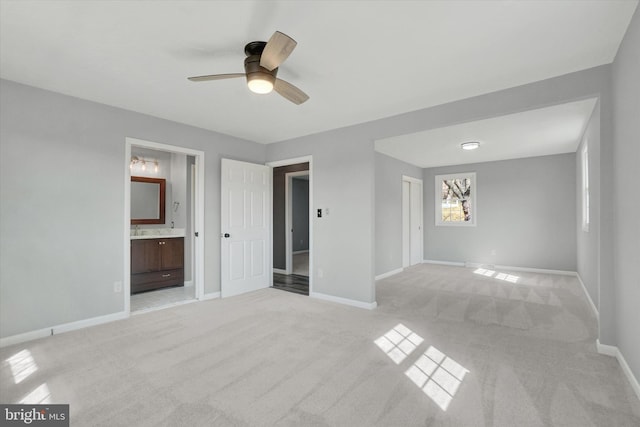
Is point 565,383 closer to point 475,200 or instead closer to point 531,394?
point 531,394

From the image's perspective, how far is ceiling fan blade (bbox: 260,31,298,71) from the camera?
5.79 ft

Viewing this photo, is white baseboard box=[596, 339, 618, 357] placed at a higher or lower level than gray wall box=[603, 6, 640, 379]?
lower

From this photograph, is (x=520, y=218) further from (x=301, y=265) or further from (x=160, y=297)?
(x=160, y=297)

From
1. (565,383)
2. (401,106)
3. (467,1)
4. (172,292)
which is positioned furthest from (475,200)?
(172,292)

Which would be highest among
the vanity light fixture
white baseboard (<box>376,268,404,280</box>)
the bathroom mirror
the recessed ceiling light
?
the recessed ceiling light

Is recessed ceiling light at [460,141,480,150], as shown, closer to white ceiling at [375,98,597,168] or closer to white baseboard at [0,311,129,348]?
white ceiling at [375,98,597,168]

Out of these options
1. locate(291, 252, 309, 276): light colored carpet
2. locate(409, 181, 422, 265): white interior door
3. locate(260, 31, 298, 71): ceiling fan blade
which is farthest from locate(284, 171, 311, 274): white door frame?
locate(260, 31, 298, 71): ceiling fan blade

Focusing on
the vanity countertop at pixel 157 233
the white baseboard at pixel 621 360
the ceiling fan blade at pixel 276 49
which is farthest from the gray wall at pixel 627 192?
the vanity countertop at pixel 157 233

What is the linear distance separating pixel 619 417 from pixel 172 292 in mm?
5039

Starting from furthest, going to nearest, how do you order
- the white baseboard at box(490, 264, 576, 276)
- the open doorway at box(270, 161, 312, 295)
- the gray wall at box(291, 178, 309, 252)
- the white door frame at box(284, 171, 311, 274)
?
the gray wall at box(291, 178, 309, 252) < the white door frame at box(284, 171, 311, 274) < the open doorway at box(270, 161, 312, 295) < the white baseboard at box(490, 264, 576, 276)

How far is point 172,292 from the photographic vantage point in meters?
4.68

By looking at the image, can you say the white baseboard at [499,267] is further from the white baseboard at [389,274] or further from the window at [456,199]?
the white baseboard at [389,274]

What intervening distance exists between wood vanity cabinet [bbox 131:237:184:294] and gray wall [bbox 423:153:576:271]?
600cm

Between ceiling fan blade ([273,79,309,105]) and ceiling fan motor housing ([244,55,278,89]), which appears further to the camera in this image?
ceiling fan blade ([273,79,309,105])
